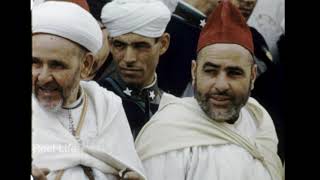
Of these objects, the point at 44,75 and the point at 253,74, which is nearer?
the point at 44,75

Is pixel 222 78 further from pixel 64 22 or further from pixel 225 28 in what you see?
pixel 64 22

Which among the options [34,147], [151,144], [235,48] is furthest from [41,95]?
[235,48]

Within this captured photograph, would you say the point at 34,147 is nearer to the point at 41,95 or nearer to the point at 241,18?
the point at 41,95

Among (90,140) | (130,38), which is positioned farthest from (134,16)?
(90,140)

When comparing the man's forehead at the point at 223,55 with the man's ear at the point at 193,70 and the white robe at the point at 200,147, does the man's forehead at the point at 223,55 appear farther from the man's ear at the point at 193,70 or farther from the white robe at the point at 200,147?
the white robe at the point at 200,147

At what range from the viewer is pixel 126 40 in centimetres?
529

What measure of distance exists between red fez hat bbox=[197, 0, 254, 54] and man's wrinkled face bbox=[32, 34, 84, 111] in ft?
2.32

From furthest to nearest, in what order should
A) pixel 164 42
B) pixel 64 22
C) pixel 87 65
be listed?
1. pixel 164 42
2. pixel 87 65
3. pixel 64 22

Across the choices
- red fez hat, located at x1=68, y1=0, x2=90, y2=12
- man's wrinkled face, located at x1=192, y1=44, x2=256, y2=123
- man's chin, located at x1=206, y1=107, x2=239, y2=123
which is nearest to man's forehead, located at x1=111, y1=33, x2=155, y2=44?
red fez hat, located at x1=68, y1=0, x2=90, y2=12

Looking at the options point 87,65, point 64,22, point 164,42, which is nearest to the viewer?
point 64,22

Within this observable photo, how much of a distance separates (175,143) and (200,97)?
30cm

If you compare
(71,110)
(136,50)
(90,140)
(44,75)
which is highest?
(136,50)

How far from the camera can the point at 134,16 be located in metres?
5.24

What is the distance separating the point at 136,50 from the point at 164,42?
0.16m
